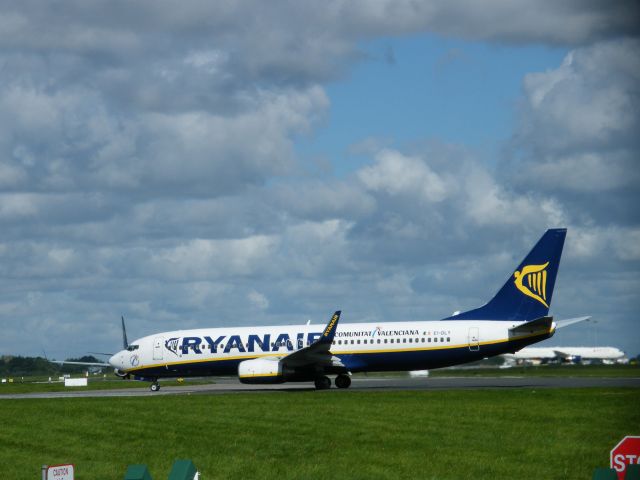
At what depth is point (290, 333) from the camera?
50125 mm

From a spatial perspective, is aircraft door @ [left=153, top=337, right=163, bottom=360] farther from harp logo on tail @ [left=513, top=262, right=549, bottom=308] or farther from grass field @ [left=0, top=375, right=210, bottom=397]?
harp logo on tail @ [left=513, top=262, right=549, bottom=308]

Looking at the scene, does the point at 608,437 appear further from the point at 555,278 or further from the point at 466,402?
the point at 555,278

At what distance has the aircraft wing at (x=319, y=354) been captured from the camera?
45.9 meters

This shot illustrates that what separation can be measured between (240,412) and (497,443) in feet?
36.1

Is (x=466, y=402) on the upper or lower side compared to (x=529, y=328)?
lower

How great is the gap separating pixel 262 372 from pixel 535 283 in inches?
534

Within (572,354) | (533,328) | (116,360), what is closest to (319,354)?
(533,328)

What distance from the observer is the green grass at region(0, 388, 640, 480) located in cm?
2100

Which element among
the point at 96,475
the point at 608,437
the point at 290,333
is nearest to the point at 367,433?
the point at 608,437

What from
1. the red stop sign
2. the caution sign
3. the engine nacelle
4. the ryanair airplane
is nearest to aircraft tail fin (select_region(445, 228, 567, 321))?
the ryanair airplane

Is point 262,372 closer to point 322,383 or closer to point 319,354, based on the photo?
point 319,354

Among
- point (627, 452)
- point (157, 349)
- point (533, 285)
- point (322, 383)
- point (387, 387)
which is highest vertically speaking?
point (533, 285)

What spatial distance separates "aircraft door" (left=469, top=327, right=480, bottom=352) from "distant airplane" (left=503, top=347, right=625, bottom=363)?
388 feet

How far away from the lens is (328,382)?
49.0 meters
